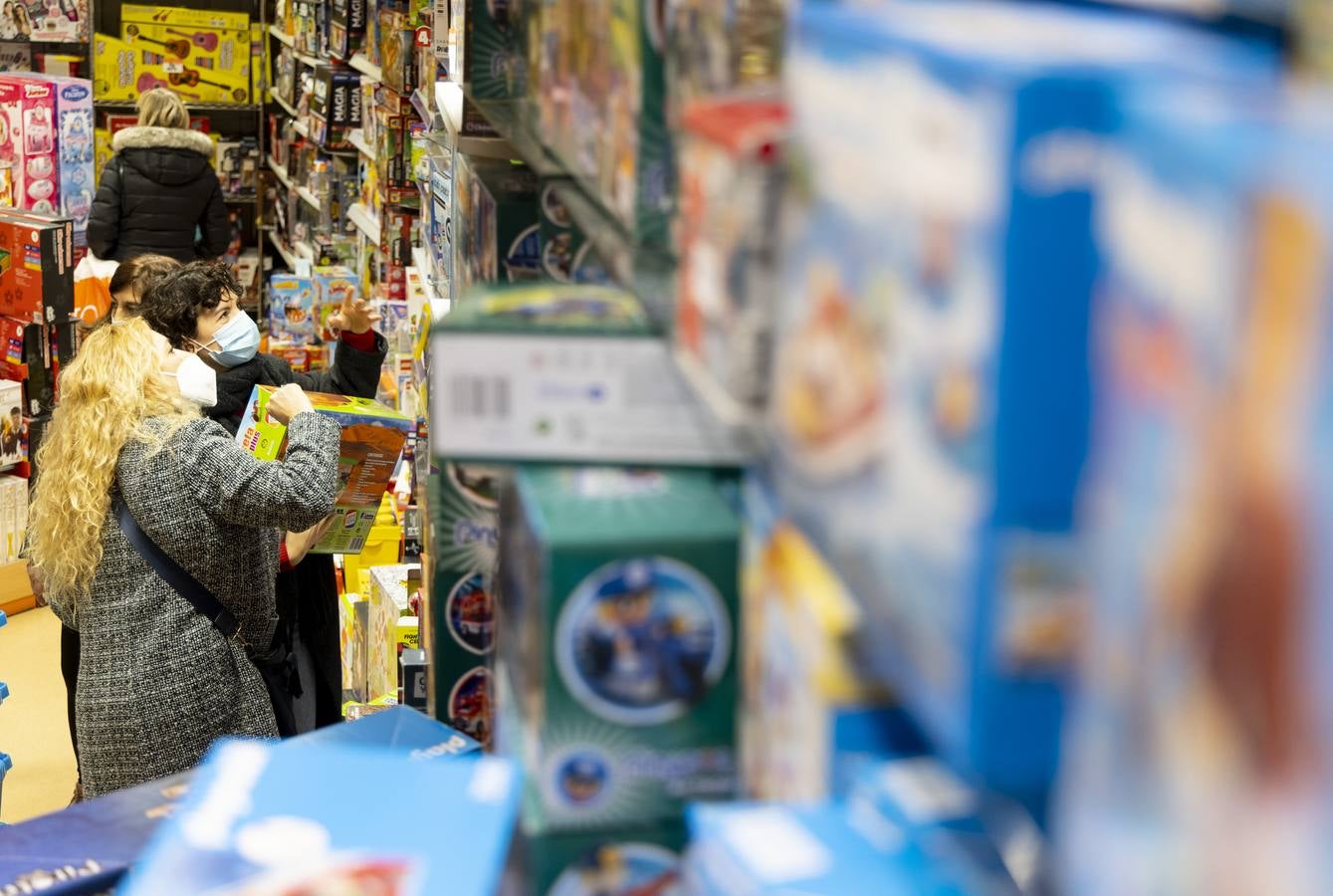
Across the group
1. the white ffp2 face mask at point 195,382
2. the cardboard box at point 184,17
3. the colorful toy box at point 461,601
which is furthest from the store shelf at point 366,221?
the colorful toy box at point 461,601

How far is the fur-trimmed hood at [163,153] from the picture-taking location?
7562 millimetres

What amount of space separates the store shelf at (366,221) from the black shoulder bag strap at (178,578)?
10.7 ft

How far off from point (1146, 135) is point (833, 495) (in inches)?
10.9

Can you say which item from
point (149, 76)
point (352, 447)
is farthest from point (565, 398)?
point (149, 76)

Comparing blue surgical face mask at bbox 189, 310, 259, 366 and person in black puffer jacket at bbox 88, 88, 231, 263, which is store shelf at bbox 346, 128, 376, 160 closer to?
person in black puffer jacket at bbox 88, 88, 231, 263

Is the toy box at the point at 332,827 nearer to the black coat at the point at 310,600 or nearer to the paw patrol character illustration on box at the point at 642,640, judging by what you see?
the paw patrol character illustration on box at the point at 642,640

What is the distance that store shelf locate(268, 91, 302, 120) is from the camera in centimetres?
883

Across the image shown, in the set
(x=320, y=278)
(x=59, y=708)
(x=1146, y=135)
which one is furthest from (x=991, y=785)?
(x=320, y=278)

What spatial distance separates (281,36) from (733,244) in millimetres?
8987

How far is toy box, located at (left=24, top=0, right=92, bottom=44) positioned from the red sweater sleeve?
20.3ft

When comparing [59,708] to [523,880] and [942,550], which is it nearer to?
[523,880]

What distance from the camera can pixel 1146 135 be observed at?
0.48 m

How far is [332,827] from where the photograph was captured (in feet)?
3.02

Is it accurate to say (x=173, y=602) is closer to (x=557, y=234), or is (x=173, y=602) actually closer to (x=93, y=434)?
(x=93, y=434)
